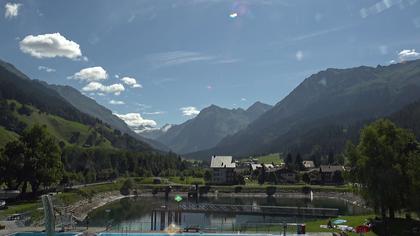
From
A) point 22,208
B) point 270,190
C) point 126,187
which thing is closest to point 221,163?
point 270,190

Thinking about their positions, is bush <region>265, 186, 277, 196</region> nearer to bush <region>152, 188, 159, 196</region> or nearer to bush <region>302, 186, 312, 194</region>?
bush <region>302, 186, 312, 194</region>

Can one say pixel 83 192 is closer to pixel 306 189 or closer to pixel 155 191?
pixel 155 191

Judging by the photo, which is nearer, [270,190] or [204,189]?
[270,190]

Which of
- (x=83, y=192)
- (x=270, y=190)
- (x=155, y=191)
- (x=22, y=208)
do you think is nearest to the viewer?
(x=22, y=208)

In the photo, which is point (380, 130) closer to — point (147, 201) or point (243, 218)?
point (243, 218)

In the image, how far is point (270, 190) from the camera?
149m

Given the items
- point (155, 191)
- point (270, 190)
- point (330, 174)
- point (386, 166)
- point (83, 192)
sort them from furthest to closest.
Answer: point (330, 174), point (155, 191), point (270, 190), point (83, 192), point (386, 166)

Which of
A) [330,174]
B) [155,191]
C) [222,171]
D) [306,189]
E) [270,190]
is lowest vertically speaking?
[155,191]

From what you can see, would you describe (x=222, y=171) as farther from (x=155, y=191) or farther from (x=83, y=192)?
(x=83, y=192)

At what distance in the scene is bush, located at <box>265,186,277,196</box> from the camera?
5822 inches

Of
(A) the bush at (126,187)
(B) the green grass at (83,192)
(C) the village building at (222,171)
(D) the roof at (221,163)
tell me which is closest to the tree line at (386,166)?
(B) the green grass at (83,192)

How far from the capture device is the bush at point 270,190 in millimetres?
147875

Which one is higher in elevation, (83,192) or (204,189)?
(83,192)

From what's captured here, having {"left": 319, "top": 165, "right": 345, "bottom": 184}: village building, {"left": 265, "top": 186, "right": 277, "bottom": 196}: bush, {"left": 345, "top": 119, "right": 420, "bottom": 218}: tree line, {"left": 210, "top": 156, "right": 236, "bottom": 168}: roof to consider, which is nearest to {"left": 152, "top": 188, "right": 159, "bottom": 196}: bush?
{"left": 210, "top": 156, "right": 236, "bottom": 168}: roof
